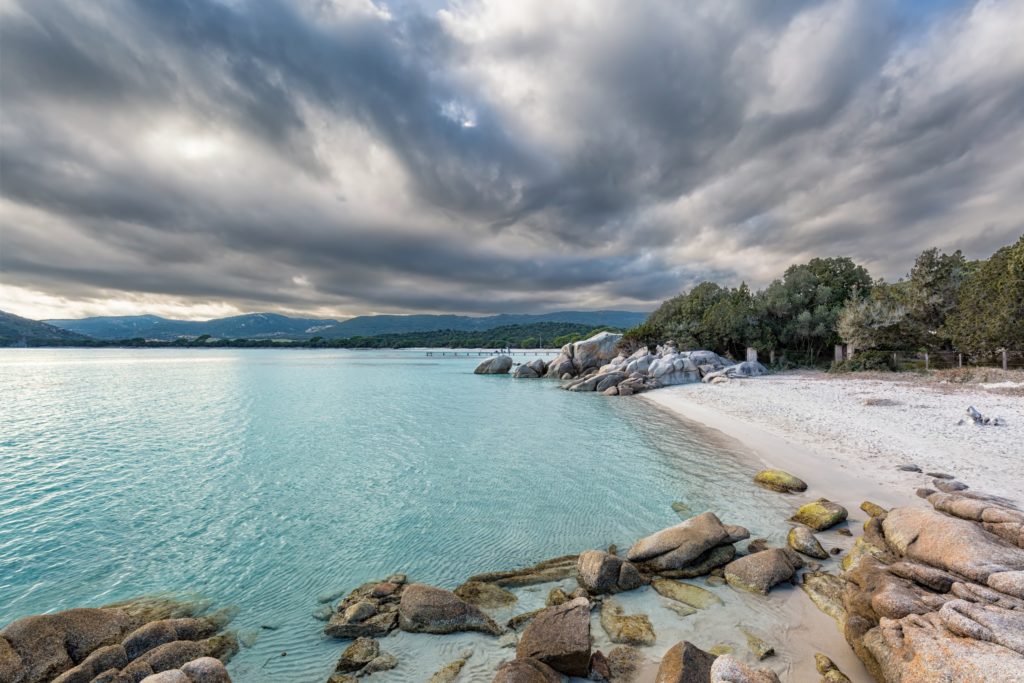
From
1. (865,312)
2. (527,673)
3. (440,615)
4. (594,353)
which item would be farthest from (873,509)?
(594,353)

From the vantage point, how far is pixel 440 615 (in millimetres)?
6250

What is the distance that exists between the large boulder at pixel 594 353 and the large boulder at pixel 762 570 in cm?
4365

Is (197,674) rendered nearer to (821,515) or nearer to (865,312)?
(821,515)

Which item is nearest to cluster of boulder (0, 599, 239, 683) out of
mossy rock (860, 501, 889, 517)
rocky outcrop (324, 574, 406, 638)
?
rocky outcrop (324, 574, 406, 638)

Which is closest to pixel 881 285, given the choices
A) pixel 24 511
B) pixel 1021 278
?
pixel 1021 278

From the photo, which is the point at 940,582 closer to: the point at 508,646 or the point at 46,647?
the point at 508,646

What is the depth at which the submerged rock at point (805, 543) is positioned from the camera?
24.9 feet

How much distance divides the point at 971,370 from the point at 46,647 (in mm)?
42379

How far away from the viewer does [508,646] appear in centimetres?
580

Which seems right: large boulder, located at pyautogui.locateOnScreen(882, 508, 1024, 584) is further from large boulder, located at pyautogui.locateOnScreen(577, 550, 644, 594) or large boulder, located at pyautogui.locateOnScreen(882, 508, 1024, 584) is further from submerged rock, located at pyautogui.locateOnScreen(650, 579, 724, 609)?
large boulder, located at pyautogui.locateOnScreen(577, 550, 644, 594)

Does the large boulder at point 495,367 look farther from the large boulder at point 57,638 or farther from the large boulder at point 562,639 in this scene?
the large boulder at point 562,639

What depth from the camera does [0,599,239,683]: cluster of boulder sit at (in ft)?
15.4

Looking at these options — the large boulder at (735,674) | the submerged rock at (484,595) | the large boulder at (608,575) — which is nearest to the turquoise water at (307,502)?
the submerged rock at (484,595)

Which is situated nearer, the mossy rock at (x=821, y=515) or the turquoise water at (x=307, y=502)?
the turquoise water at (x=307, y=502)
